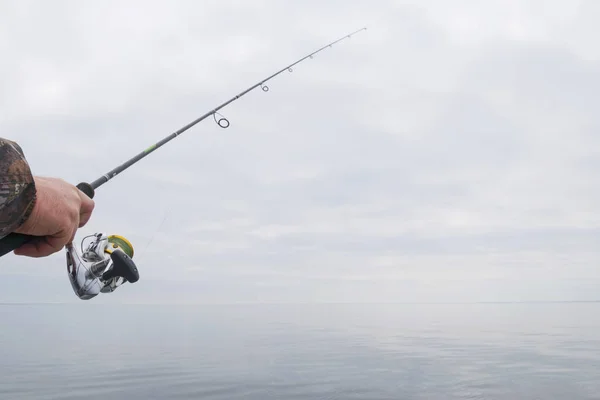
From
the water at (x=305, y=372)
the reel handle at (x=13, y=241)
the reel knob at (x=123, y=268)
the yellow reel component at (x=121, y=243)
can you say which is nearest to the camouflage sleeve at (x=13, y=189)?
the reel handle at (x=13, y=241)

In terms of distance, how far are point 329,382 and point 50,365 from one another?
77.4 ft

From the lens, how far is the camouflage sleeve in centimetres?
212

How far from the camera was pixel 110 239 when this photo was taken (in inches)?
174

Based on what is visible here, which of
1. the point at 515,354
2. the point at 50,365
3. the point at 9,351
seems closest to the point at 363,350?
the point at 515,354

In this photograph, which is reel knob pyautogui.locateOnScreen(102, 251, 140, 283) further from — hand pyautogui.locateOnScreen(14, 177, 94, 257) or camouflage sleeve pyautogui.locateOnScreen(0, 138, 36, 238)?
camouflage sleeve pyautogui.locateOnScreen(0, 138, 36, 238)

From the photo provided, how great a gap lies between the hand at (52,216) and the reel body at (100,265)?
1370 mm

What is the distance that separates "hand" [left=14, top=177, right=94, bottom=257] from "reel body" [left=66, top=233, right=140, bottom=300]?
1370mm

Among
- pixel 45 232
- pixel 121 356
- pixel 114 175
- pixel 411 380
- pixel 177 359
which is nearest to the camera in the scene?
pixel 45 232

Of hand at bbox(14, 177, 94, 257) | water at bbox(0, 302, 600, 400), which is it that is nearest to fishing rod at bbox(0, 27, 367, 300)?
hand at bbox(14, 177, 94, 257)

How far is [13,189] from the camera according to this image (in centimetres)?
213

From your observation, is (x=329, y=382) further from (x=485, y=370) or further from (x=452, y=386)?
(x=485, y=370)

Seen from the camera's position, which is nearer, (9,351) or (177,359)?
(177,359)

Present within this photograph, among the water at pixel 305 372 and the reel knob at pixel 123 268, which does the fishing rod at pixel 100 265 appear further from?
the water at pixel 305 372

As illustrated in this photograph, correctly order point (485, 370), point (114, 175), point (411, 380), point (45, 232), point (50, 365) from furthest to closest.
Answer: point (50, 365) < point (485, 370) < point (411, 380) < point (114, 175) < point (45, 232)
